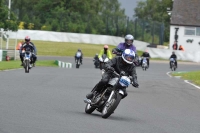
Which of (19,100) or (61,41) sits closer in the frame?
(19,100)

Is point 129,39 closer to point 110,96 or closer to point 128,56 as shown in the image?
point 128,56

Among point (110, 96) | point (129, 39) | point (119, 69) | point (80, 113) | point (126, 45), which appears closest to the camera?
point (110, 96)

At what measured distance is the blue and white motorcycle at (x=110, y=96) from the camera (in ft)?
40.5

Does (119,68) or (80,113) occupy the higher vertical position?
(119,68)

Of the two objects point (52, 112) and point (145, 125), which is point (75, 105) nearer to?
point (52, 112)

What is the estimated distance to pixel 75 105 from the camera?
589 inches

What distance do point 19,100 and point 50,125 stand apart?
4.69m

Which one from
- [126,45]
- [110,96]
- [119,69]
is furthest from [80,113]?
[126,45]

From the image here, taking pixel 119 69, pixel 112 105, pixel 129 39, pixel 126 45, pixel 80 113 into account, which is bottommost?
pixel 80 113

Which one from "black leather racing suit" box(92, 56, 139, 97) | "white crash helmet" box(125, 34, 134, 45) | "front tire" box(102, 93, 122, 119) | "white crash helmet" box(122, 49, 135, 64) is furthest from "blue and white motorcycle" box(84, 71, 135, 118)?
"white crash helmet" box(125, 34, 134, 45)

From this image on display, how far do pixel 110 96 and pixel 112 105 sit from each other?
0.26 m

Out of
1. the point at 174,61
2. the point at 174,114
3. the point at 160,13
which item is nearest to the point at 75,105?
the point at 174,114

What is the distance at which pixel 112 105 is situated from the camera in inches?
484

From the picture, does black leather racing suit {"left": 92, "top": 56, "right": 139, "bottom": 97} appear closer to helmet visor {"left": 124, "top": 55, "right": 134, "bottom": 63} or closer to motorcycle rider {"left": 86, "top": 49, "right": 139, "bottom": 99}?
motorcycle rider {"left": 86, "top": 49, "right": 139, "bottom": 99}
